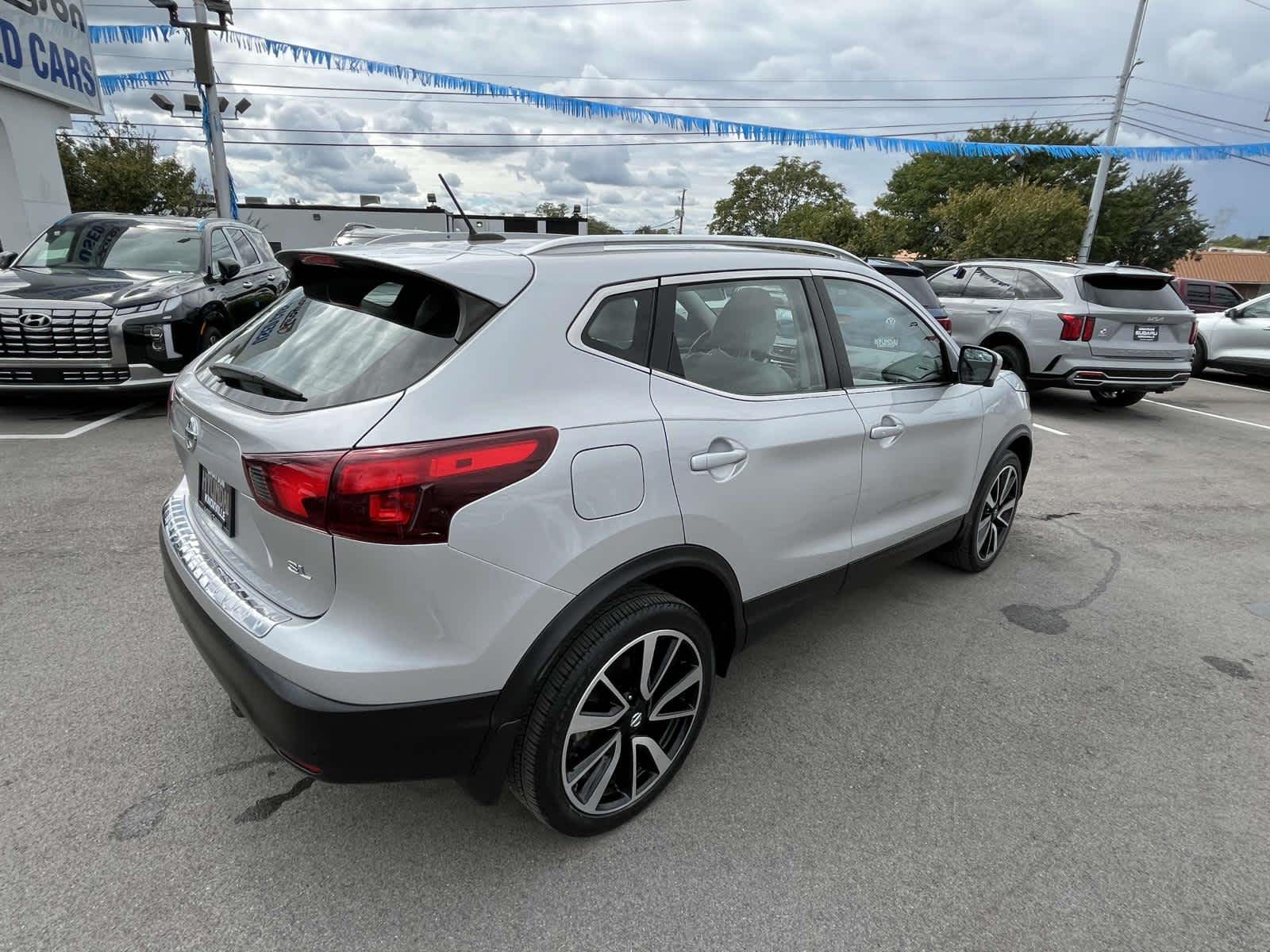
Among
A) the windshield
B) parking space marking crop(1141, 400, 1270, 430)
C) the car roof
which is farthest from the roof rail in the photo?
parking space marking crop(1141, 400, 1270, 430)

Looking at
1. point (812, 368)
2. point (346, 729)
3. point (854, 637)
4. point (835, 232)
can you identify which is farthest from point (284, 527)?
point (835, 232)

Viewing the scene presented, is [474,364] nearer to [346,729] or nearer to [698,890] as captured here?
[346,729]

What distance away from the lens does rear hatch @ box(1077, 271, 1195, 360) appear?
8703 mm

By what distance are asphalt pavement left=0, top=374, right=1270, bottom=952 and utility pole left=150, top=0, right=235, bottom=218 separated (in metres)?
14.7

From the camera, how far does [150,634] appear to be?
3.26 metres

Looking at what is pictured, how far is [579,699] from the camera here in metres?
2.04

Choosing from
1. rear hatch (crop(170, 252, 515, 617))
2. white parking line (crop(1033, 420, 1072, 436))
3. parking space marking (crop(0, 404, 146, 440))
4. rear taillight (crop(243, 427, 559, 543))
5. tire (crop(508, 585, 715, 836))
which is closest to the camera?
rear taillight (crop(243, 427, 559, 543))

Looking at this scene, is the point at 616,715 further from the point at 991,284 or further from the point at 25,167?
the point at 25,167

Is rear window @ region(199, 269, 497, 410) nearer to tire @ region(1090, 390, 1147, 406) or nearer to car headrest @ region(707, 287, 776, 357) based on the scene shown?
car headrest @ region(707, 287, 776, 357)

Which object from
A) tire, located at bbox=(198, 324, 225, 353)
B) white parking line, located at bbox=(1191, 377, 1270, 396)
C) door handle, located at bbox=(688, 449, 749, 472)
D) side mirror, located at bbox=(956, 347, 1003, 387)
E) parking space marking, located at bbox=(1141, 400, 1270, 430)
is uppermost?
side mirror, located at bbox=(956, 347, 1003, 387)

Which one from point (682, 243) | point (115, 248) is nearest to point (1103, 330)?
point (682, 243)

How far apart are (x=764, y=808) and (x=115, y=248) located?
8430 millimetres

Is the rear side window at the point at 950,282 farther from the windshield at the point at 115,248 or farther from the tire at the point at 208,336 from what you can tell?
the windshield at the point at 115,248

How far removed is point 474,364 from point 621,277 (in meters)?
0.60
